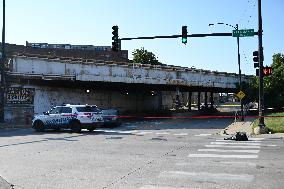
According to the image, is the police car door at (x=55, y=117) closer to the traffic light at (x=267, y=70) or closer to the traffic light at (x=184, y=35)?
the traffic light at (x=184, y=35)

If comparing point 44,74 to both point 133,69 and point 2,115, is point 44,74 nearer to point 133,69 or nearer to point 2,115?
point 2,115

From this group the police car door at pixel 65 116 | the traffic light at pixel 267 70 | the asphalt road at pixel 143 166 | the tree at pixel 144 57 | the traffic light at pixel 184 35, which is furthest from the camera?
the tree at pixel 144 57

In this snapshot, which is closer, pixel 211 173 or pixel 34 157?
pixel 211 173

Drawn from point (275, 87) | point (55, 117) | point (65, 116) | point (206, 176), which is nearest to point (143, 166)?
point (206, 176)

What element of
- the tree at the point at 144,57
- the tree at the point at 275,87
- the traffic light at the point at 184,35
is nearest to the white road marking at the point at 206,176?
the traffic light at the point at 184,35

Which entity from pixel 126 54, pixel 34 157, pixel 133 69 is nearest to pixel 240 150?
pixel 34 157

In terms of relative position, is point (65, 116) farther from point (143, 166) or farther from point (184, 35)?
point (143, 166)

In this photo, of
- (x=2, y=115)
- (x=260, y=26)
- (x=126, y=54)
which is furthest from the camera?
(x=126, y=54)

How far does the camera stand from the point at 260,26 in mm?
23656

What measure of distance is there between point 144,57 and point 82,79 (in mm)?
54629

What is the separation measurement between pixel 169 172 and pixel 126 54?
370 feet

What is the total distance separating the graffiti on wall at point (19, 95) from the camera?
37.5 meters

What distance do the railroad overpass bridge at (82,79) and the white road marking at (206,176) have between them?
29.7 m

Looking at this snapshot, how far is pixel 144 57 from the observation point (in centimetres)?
9462
